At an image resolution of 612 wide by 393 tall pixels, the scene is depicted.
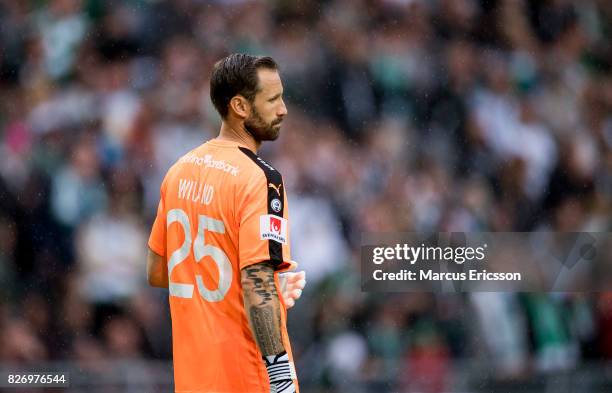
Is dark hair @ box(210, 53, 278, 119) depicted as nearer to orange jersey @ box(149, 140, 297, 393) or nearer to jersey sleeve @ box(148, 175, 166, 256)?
orange jersey @ box(149, 140, 297, 393)

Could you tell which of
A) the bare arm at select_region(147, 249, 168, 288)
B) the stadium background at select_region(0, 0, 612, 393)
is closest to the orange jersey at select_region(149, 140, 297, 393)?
the bare arm at select_region(147, 249, 168, 288)

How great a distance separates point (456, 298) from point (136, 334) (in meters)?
2.36

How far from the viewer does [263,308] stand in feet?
8.85

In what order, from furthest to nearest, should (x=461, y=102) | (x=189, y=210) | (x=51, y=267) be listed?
(x=461, y=102), (x=51, y=267), (x=189, y=210)

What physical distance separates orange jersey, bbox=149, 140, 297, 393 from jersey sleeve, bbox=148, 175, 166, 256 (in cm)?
8

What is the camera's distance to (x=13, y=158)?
25.4ft

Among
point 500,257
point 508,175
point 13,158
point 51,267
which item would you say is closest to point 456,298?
point 500,257

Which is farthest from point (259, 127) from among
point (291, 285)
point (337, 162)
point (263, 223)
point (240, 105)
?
point (337, 162)

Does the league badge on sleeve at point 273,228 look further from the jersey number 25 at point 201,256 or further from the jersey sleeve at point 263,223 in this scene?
the jersey number 25 at point 201,256

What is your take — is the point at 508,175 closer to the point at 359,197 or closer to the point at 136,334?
the point at 359,197

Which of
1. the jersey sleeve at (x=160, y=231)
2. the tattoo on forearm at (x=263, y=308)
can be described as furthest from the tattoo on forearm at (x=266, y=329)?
the jersey sleeve at (x=160, y=231)

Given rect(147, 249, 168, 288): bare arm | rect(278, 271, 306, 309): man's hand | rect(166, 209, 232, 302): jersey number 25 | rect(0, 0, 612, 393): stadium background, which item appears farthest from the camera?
rect(0, 0, 612, 393): stadium background

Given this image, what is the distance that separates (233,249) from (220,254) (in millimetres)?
42

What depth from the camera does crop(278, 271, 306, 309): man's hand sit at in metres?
2.91
